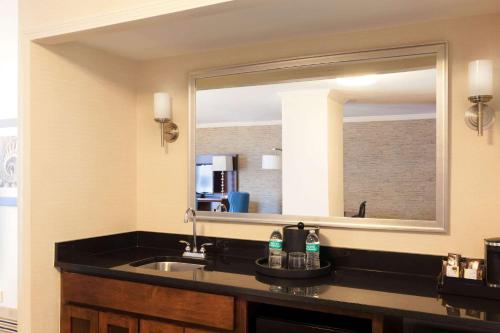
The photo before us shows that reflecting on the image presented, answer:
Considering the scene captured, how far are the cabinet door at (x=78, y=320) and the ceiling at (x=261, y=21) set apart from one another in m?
1.40

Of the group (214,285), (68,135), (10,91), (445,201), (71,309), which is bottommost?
(71,309)

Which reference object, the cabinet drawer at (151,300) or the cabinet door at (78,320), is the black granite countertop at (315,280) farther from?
the cabinet door at (78,320)

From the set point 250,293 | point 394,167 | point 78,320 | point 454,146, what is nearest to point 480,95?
point 454,146

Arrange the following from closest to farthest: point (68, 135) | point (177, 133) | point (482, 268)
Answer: point (482, 268)
point (68, 135)
point (177, 133)

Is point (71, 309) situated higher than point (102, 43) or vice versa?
point (102, 43)

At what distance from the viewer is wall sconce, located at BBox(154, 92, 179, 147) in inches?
106

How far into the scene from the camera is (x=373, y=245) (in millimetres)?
2219

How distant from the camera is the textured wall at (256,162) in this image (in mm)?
2455

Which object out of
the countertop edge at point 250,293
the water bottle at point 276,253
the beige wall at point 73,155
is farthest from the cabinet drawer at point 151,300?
the water bottle at point 276,253

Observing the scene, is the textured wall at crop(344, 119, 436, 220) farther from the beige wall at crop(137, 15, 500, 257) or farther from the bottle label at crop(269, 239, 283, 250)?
the bottle label at crop(269, 239, 283, 250)

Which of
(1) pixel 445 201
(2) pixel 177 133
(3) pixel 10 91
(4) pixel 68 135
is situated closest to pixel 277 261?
(1) pixel 445 201

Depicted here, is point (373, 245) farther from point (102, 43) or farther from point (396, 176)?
point (102, 43)

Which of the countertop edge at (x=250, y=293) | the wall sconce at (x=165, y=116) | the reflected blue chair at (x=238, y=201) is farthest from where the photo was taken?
the wall sconce at (x=165, y=116)

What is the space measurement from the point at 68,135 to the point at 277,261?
4.38 ft
